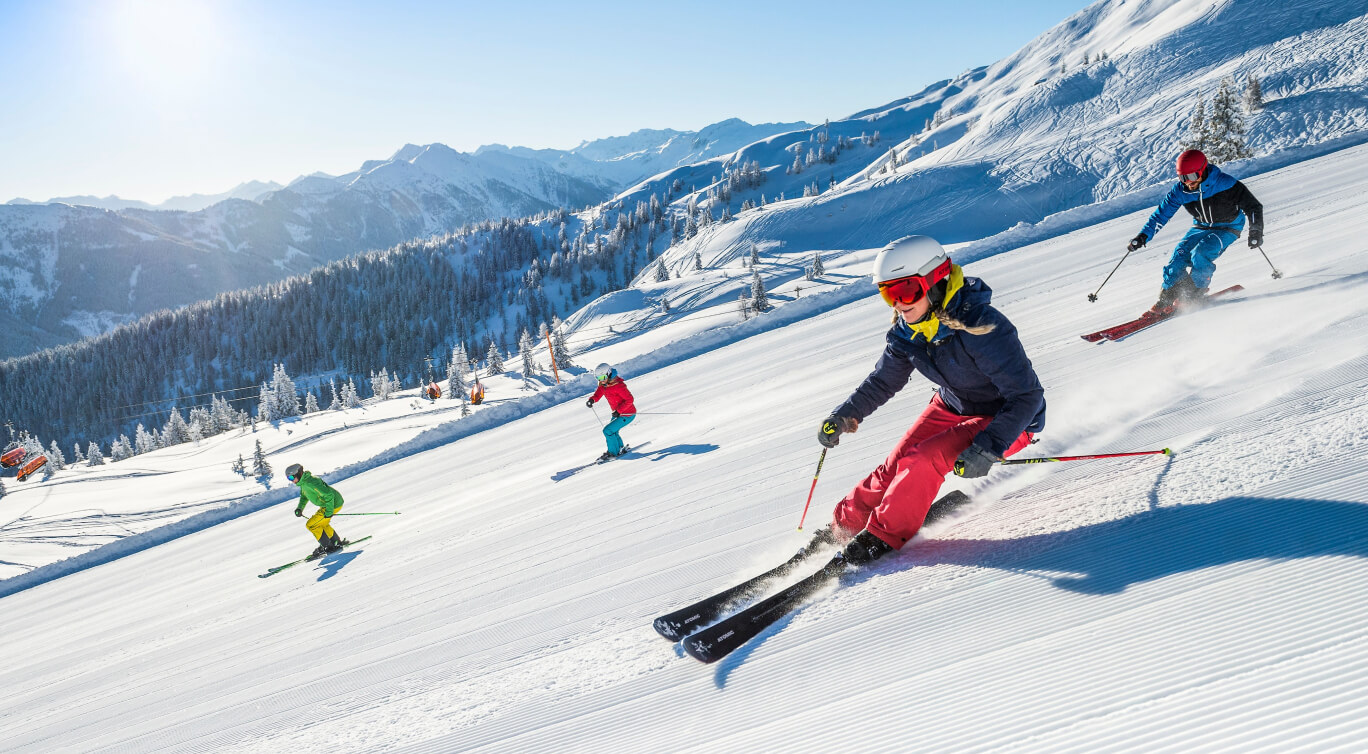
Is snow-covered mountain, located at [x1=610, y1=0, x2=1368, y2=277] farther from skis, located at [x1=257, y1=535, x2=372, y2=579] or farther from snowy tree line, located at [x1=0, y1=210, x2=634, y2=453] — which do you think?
skis, located at [x1=257, y1=535, x2=372, y2=579]

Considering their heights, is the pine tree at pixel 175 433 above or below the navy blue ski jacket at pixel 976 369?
below

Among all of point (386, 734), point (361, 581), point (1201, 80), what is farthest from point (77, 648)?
point (1201, 80)

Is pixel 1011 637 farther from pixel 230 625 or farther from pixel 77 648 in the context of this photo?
pixel 77 648

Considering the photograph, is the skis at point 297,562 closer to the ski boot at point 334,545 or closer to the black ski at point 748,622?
the ski boot at point 334,545

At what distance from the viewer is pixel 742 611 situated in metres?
3.43

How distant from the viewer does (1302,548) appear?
2.53 m

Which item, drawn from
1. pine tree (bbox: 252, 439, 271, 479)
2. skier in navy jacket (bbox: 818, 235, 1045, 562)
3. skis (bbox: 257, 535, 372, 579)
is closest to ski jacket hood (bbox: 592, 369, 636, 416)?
skis (bbox: 257, 535, 372, 579)

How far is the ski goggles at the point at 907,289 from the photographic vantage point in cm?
350

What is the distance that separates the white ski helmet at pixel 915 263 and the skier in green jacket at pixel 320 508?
336 inches

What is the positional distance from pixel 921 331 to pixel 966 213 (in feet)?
240

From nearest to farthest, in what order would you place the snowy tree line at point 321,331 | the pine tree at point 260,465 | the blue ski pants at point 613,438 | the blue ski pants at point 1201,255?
the blue ski pants at point 1201,255
the blue ski pants at point 613,438
the pine tree at point 260,465
the snowy tree line at point 321,331

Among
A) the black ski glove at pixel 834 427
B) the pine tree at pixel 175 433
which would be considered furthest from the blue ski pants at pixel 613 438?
the pine tree at pixel 175 433

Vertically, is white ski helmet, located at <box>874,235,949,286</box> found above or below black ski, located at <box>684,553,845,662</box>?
above

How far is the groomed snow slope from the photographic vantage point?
2229 millimetres
